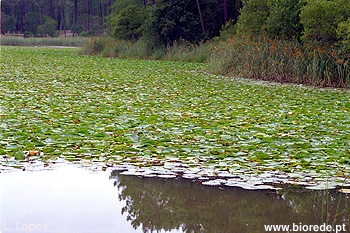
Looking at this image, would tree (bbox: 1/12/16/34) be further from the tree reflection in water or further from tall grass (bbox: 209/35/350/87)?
the tree reflection in water

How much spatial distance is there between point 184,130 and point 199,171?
1.87 m

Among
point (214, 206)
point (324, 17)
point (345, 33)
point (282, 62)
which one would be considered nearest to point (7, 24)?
point (282, 62)

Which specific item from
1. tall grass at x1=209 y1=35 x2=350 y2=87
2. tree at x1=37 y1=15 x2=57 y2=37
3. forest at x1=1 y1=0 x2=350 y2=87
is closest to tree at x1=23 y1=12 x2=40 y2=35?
tree at x1=37 y1=15 x2=57 y2=37

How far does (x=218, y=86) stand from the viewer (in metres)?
12.4

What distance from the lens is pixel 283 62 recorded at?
14.2 metres

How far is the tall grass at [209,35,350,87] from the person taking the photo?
1279 cm

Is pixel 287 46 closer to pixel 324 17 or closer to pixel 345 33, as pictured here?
pixel 324 17

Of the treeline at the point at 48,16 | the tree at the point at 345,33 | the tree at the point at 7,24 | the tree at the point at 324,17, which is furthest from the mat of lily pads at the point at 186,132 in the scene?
the tree at the point at 7,24

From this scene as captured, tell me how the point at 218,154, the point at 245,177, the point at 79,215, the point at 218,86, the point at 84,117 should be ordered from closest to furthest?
the point at 79,215 → the point at 245,177 → the point at 218,154 → the point at 84,117 → the point at 218,86

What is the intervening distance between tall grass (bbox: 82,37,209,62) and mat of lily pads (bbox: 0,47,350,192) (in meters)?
10.8

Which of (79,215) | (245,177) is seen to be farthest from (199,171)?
(79,215)

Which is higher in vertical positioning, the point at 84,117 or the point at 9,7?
the point at 9,7

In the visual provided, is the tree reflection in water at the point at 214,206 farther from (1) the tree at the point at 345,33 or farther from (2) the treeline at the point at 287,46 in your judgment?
(1) the tree at the point at 345,33

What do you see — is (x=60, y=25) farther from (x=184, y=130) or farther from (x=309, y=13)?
(x=184, y=130)
